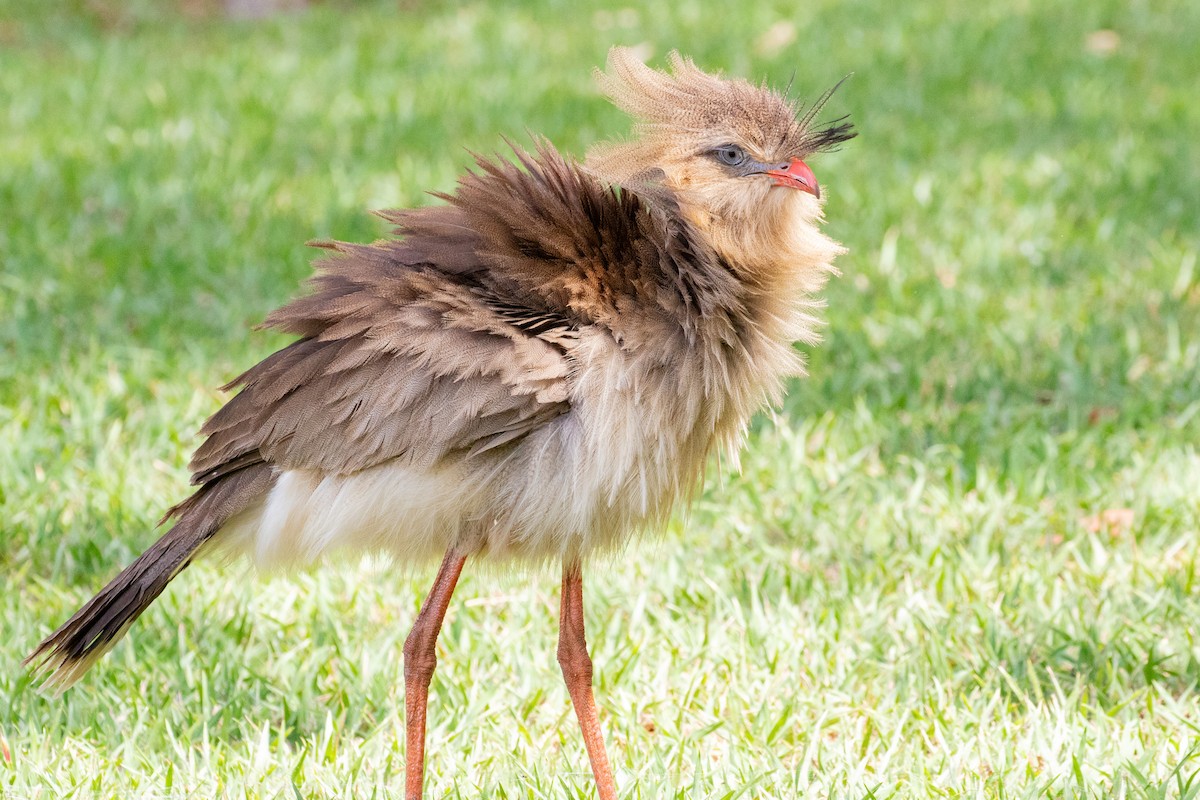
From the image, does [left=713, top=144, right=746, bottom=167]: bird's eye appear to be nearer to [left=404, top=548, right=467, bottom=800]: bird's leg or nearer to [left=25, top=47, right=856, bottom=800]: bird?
[left=25, top=47, right=856, bottom=800]: bird

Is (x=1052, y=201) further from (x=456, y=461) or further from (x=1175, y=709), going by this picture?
(x=456, y=461)

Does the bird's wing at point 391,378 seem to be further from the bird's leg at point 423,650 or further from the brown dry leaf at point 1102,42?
the brown dry leaf at point 1102,42

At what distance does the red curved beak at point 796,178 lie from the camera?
3.01 metres

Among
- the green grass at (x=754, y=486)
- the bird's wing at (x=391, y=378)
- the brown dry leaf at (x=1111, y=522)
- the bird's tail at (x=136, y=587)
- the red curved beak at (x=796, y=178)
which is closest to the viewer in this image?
the bird's wing at (x=391, y=378)

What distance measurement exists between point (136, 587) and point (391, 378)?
0.80 m

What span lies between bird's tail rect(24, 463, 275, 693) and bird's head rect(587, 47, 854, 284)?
43.0 inches

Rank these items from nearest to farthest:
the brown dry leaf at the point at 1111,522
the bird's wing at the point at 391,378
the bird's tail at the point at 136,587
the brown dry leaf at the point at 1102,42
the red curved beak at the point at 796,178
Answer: the bird's wing at the point at 391,378, the red curved beak at the point at 796,178, the bird's tail at the point at 136,587, the brown dry leaf at the point at 1111,522, the brown dry leaf at the point at 1102,42

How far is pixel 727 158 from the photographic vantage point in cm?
308

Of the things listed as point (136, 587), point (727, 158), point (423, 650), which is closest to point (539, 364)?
point (727, 158)

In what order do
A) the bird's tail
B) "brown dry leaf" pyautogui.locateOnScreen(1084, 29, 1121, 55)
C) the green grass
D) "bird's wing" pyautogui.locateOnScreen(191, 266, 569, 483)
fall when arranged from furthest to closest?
1. "brown dry leaf" pyautogui.locateOnScreen(1084, 29, 1121, 55)
2. the green grass
3. the bird's tail
4. "bird's wing" pyautogui.locateOnScreen(191, 266, 569, 483)

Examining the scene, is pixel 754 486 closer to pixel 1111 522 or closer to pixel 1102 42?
pixel 1111 522

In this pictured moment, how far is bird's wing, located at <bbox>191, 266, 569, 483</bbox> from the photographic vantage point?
9.53ft

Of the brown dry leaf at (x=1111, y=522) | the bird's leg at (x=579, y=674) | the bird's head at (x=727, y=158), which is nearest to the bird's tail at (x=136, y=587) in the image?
Result: the bird's leg at (x=579, y=674)

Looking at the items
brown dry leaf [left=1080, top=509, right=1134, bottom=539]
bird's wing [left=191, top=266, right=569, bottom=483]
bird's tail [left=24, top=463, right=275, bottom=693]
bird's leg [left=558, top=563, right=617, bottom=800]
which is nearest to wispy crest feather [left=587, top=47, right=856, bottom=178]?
bird's wing [left=191, top=266, right=569, bottom=483]
